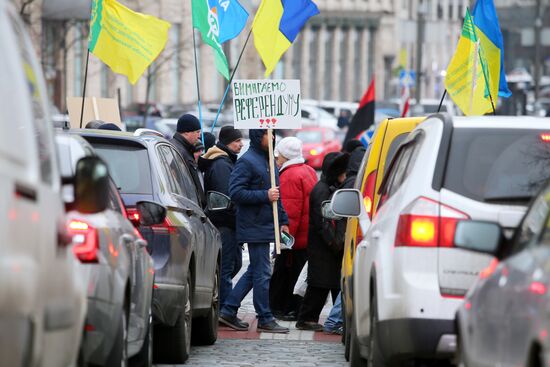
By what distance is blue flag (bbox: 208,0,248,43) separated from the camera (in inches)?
744

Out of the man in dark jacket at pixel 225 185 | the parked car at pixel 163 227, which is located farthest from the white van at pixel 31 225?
the man in dark jacket at pixel 225 185

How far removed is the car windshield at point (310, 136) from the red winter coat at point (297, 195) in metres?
35.1

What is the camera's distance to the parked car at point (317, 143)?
50031 mm

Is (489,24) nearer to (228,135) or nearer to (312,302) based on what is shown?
(228,135)

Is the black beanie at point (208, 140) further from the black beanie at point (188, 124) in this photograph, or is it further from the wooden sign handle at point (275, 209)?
the wooden sign handle at point (275, 209)

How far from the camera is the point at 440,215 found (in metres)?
8.41

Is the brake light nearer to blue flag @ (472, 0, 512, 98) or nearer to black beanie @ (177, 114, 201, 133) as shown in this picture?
black beanie @ (177, 114, 201, 133)

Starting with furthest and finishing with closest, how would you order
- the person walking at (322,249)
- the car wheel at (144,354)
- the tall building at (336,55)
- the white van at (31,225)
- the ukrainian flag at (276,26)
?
the tall building at (336,55)
the ukrainian flag at (276,26)
the person walking at (322,249)
the car wheel at (144,354)
the white van at (31,225)

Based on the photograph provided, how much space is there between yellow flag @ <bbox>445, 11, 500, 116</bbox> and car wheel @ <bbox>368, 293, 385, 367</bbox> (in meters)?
8.09

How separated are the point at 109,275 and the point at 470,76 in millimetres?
9583

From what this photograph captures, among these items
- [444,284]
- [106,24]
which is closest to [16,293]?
[444,284]

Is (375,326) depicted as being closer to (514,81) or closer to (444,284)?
(444,284)

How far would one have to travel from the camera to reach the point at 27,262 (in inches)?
233

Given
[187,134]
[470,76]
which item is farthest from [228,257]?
[470,76]
